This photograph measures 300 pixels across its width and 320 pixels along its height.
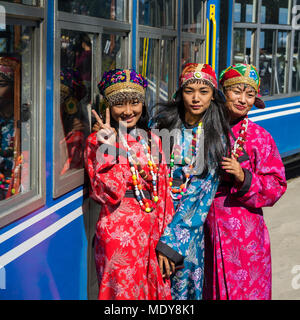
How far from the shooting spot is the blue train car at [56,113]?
2033 mm

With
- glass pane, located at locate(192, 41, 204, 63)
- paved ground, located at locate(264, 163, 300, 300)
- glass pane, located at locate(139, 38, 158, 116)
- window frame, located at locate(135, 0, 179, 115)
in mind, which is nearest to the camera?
window frame, located at locate(135, 0, 179, 115)

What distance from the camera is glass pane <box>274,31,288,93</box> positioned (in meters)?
6.50

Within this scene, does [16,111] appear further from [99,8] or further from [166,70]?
[166,70]

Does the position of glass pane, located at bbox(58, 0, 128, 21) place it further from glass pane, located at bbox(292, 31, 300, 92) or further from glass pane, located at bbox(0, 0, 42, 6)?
glass pane, located at bbox(292, 31, 300, 92)

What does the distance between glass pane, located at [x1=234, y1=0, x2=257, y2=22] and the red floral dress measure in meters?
3.73

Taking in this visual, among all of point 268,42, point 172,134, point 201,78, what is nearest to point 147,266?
point 172,134

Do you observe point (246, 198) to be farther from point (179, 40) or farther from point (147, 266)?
point (179, 40)

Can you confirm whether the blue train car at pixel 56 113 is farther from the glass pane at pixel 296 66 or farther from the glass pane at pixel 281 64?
the glass pane at pixel 296 66

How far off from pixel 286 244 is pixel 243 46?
2.33 m

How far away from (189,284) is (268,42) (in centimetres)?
431

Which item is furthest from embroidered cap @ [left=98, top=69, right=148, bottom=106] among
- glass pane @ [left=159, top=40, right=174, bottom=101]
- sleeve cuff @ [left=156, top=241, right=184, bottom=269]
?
glass pane @ [left=159, top=40, right=174, bottom=101]

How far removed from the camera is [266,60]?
6.25 meters

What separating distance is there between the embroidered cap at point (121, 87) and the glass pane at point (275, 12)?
407 cm

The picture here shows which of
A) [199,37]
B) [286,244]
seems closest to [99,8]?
[199,37]
